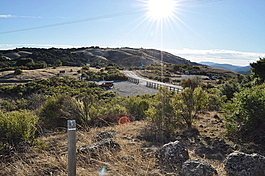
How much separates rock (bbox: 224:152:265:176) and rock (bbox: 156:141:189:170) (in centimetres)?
79

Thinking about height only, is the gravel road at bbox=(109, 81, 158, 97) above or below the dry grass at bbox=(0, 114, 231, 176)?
below

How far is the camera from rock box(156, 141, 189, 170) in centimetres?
379

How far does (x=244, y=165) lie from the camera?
11.1 ft

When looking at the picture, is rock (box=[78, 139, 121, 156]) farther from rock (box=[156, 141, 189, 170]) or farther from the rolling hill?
the rolling hill

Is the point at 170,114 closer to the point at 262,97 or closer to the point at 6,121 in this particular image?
the point at 262,97

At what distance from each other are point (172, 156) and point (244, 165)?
1.24m

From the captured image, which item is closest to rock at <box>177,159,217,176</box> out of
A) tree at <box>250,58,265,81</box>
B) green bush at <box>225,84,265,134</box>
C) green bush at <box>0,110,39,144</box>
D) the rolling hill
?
green bush at <box>225,84,265,134</box>

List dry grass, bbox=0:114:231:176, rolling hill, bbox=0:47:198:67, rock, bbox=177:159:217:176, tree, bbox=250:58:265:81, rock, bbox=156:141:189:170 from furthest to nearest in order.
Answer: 1. rolling hill, bbox=0:47:198:67
2. tree, bbox=250:58:265:81
3. rock, bbox=156:141:189:170
4. dry grass, bbox=0:114:231:176
5. rock, bbox=177:159:217:176

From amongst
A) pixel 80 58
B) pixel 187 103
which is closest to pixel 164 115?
pixel 187 103

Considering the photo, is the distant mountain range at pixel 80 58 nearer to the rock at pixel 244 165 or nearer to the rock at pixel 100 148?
the rock at pixel 100 148

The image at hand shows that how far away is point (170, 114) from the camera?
637 cm

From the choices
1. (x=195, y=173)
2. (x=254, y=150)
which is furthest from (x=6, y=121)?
(x=254, y=150)

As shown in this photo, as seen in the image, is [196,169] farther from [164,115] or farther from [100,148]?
[164,115]

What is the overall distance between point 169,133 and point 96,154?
2.85m
